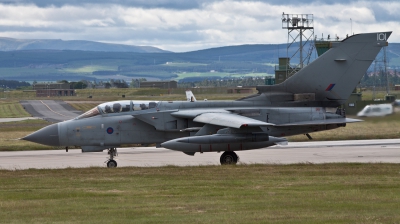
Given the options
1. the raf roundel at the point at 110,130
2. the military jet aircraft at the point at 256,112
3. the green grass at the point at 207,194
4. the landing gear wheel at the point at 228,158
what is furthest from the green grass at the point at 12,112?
the green grass at the point at 207,194

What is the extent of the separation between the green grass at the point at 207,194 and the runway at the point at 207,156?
316 centimetres

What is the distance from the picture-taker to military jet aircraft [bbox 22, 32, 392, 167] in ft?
78.4

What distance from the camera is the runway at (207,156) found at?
2467cm

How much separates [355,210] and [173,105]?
12547mm

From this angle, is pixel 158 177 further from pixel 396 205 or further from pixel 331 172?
pixel 396 205

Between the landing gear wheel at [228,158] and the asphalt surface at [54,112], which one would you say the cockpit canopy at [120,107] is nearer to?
the landing gear wheel at [228,158]

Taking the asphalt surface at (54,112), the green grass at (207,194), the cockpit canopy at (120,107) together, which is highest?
the cockpit canopy at (120,107)

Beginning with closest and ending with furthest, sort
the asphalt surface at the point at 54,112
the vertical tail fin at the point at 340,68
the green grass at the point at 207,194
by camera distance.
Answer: the green grass at the point at 207,194 → the vertical tail fin at the point at 340,68 → the asphalt surface at the point at 54,112

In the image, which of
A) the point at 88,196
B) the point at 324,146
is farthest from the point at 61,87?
the point at 88,196

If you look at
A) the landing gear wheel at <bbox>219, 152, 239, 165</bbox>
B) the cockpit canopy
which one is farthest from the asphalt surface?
the landing gear wheel at <bbox>219, 152, 239, 165</bbox>

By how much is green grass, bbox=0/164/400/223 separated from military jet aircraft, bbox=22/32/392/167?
108 inches

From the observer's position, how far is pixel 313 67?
24266mm

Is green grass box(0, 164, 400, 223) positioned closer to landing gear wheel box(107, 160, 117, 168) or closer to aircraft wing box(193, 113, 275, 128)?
aircraft wing box(193, 113, 275, 128)

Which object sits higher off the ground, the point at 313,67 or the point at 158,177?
the point at 313,67
